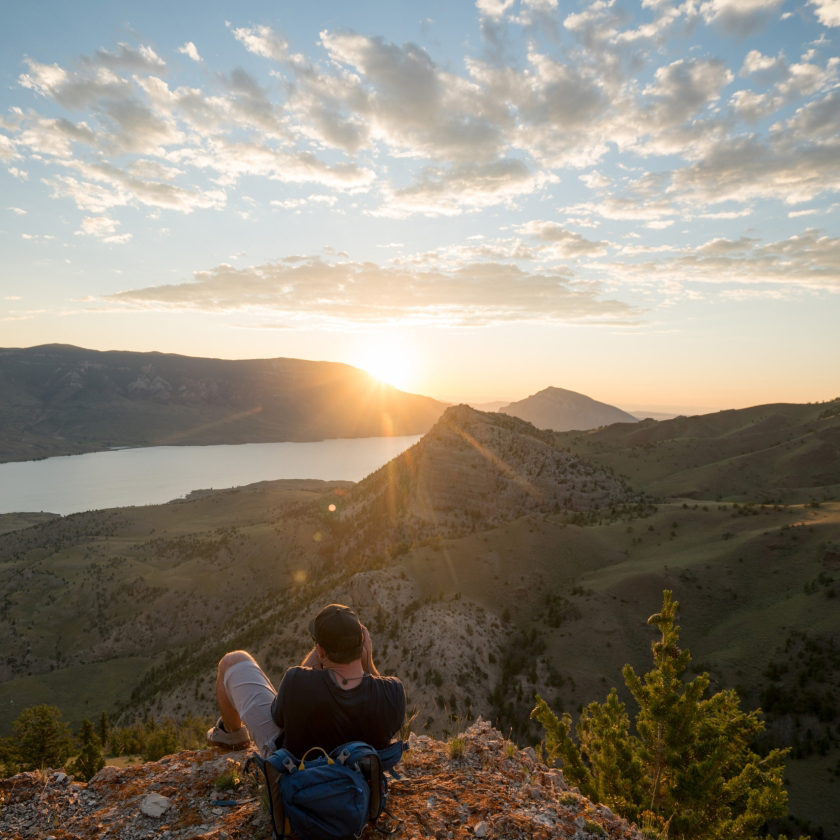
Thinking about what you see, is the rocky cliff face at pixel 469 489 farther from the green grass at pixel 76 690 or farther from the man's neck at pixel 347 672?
the man's neck at pixel 347 672

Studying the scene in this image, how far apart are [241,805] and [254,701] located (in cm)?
107

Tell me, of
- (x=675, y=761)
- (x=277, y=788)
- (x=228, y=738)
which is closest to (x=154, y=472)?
(x=228, y=738)

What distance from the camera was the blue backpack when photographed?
3.36 metres

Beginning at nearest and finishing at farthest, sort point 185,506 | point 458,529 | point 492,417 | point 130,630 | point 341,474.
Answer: point 130,630 < point 458,529 < point 492,417 < point 185,506 < point 341,474

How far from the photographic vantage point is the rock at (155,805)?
4809mm

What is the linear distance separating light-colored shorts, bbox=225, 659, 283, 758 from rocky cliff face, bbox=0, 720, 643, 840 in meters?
0.62

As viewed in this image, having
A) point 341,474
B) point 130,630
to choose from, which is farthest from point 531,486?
point 341,474

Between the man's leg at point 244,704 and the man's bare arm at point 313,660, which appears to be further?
the man's leg at point 244,704

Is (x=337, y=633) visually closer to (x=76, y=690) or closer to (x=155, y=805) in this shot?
(x=155, y=805)

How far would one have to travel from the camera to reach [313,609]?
Answer: 31578 mm

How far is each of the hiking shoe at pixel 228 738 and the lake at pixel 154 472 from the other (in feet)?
378

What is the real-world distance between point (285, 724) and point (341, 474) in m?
138

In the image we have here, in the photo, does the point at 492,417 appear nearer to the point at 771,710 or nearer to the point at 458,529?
the point at 458,529

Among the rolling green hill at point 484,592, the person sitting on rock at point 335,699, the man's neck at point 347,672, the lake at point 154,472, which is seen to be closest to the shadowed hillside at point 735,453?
the rolling green hill at point 484,592
